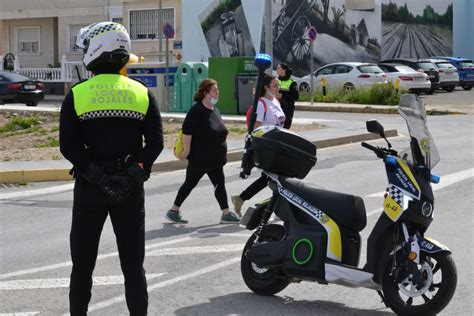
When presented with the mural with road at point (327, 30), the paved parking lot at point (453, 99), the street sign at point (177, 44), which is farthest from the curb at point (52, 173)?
the street sign at point (177, 44)

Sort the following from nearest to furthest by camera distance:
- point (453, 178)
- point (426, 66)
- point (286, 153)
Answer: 1. point (286, 153)
2. point (453, 178)
3. point (426, 66)

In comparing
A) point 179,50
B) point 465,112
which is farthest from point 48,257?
point 179,50

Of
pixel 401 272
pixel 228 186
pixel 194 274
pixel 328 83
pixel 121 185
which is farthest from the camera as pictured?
pixel 328 83

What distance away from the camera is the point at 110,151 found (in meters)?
5.17

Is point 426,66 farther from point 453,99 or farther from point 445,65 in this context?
point 453,99

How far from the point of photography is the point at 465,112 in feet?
92.4

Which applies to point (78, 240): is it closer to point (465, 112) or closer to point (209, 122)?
point (209, 122)

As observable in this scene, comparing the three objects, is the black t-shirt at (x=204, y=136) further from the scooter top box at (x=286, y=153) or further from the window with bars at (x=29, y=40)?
the window with bars at (x=29, y=40)

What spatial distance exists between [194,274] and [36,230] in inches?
112

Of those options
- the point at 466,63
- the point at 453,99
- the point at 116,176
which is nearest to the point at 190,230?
the point at 116,176

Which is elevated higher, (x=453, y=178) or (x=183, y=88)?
(x=183, y=88)

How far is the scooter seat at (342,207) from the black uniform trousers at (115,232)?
5.16ft

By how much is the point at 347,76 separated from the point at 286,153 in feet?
95.5

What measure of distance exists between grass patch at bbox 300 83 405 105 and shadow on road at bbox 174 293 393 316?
24.5 metres
